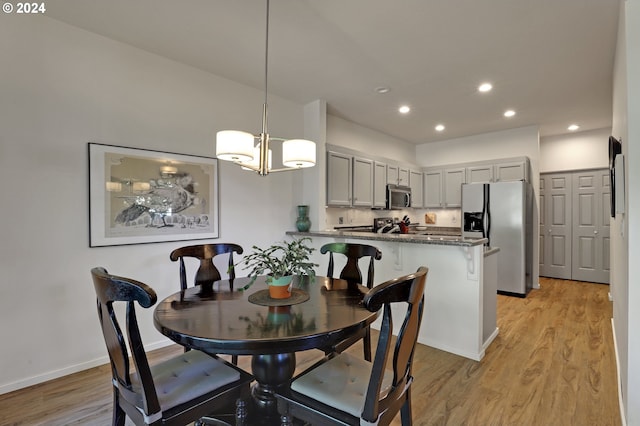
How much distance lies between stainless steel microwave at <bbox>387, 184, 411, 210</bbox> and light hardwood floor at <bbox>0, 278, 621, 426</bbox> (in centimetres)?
262

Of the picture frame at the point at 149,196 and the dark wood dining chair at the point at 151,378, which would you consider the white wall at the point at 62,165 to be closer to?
the picture frame at the point at 149,196

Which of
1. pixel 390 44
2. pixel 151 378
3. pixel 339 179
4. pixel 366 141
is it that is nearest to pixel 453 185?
pixel 366 141

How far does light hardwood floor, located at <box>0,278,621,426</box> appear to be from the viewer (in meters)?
1.98

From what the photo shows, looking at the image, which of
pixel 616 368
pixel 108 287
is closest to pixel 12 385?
pixel 108 287

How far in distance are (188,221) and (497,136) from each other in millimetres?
5334

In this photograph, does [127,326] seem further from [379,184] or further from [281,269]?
[379,184]

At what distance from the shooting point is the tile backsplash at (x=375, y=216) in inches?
196

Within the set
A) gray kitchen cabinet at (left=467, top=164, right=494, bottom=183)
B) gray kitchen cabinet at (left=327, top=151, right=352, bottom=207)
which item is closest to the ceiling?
gray kitchen cabinet at (left=327, top=151, right=352, bottom=207)

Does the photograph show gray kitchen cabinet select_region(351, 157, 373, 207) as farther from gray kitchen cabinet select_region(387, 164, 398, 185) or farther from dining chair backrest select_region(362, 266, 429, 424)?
dining chair backrest select_region(362, 266, 429, 424)

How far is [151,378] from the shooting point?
1.26 m

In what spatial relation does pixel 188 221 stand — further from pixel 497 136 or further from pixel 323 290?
pixel 497 136

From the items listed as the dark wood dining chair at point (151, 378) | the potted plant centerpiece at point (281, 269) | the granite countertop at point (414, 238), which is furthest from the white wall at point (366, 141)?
the dark wood dining chair at point (151, 378)

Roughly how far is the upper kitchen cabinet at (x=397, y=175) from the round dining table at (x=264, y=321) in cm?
368

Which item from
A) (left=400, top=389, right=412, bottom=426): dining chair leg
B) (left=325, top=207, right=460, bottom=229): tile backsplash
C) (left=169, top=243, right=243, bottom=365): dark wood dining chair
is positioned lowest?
(left=400, top=389, right=412, bottom=426): dining chair leg
